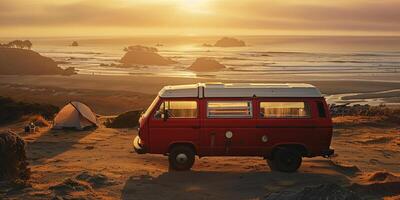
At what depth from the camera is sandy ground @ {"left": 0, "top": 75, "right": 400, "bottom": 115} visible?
132ft

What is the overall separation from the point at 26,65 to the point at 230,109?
70123 millimetres

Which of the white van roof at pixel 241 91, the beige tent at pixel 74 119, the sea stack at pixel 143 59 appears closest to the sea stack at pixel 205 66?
the sea stack at pixel 143 59

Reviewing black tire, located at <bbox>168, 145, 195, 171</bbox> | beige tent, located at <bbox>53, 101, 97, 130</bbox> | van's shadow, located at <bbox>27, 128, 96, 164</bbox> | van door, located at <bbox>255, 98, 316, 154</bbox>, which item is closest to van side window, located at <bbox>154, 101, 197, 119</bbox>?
black tire, located at <bbox>168, 145, 195, 171</bbox>

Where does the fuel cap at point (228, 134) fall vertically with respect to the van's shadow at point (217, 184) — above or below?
above

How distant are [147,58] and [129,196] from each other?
286 feet

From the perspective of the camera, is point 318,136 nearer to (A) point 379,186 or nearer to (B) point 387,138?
(A) point 379,186

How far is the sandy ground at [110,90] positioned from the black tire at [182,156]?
22.0m

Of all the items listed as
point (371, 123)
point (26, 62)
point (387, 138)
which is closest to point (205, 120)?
point (387, 138)

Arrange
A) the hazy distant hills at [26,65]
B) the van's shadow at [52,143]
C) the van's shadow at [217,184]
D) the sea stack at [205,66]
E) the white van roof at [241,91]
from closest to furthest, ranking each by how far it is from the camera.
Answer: the van's shadow at [217,184]
the white van roof at [241,91]
the van's shadow at [52,143]
the hazy distant hills at [26,65]
the sea stack at [205,66]

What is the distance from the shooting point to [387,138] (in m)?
20.6

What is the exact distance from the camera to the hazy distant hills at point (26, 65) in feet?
246

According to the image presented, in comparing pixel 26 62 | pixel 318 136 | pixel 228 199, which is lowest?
pixel 228 199

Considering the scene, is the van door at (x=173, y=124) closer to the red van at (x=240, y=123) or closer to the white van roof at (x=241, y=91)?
the red van at (x=240, y=123)

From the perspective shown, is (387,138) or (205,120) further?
(387,138)
